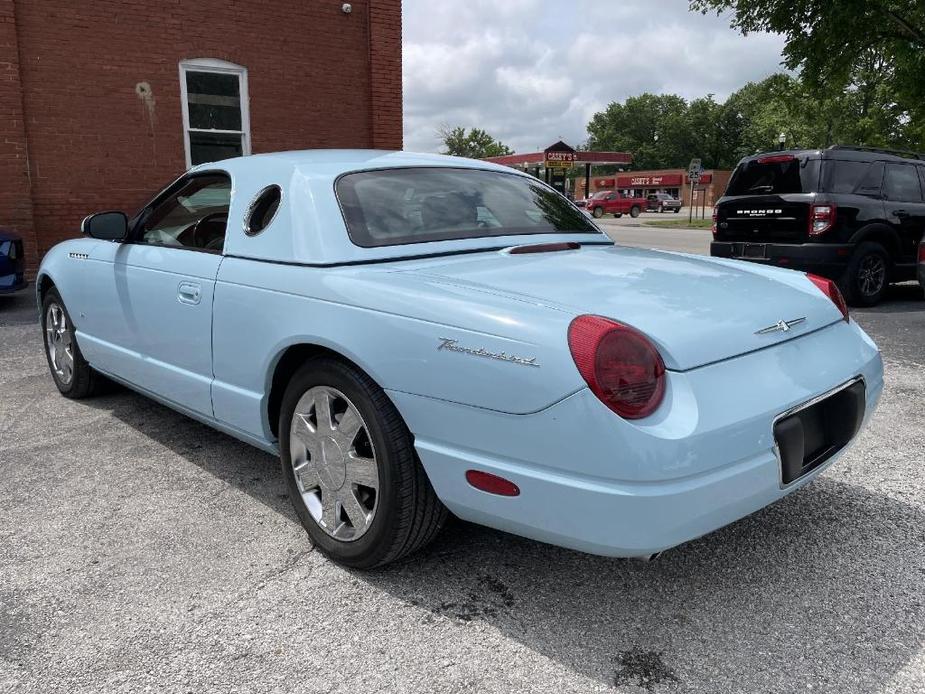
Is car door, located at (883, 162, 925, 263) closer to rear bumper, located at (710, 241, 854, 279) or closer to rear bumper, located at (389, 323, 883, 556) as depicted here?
rear bumper, located at (710, 241, 854, 279)

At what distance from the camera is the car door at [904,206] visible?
8.86 metres

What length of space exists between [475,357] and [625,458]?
1.70 ft

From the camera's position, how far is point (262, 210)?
321 centimetres

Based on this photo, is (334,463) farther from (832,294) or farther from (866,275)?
(866,275)

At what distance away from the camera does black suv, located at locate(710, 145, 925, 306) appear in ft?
27.6

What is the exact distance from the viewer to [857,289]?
8.59 metres

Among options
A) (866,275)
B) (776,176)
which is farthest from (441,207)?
(866,275)

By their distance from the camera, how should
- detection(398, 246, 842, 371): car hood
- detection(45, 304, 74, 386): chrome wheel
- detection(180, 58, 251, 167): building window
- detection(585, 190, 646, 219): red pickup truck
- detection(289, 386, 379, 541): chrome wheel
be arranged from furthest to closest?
detection(585, 190, 646, 219): red pickup truck
detection(180, 58, 251, 167): building window
detection(45, 304, 74, 386): chrome wheel
detection(289, 386, 379, 541): chrome wheel
detection(398, 246, 842, 371): car hood

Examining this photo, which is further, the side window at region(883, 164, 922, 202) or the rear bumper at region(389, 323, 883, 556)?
the side window at region(883, 164, 922, 202)

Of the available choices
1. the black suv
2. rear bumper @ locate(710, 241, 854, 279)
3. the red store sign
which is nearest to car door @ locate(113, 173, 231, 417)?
rear bumper @ locate(710, 241, 854, 279)

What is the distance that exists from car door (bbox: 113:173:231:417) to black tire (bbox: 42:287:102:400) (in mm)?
832

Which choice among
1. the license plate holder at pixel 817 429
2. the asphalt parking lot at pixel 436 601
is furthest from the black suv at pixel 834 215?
the license plate holder at pixel 817 429

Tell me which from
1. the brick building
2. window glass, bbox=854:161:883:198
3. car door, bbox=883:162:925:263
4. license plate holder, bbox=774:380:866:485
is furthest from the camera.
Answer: the brick building

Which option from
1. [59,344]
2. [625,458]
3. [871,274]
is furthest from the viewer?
[871,274]
